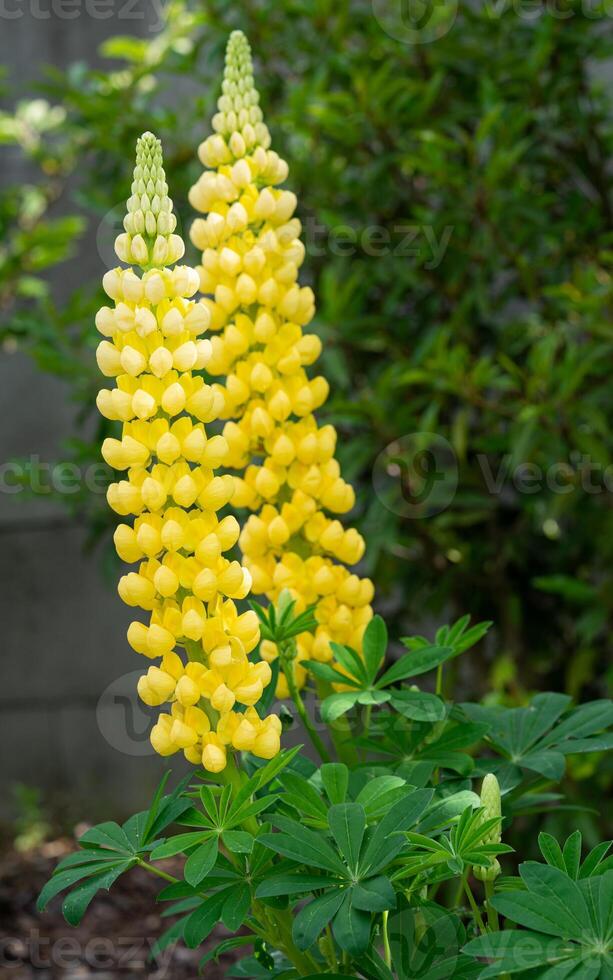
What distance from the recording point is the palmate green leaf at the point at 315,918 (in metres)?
0.95

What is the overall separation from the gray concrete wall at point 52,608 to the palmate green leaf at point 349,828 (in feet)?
10.8

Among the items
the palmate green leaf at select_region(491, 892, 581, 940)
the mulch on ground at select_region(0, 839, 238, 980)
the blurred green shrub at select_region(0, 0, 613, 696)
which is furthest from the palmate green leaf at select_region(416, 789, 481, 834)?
the mulch on ground at select_region(0, 839, 238, 980)

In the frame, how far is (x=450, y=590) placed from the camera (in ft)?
10.1

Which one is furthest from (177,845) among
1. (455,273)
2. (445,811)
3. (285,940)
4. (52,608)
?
(52,608)

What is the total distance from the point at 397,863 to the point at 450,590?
210 cm

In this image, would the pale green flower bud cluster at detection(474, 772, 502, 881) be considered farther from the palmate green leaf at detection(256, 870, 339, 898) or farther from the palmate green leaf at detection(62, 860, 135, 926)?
the palmate green leaf at detection(62, 860, 135, 926)

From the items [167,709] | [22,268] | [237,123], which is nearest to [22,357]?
[22,268]

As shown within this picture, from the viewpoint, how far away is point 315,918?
0.96 metres

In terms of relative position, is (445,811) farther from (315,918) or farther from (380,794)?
(315,918)

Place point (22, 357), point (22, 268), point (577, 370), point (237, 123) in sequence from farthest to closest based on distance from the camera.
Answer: point (22, 357) < point (22, 268) < point (577, 370) < point (237, 123)

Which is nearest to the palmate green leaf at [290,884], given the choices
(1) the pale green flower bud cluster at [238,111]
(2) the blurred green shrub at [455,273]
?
(1) the pale green flower bud cluster at [238,111]

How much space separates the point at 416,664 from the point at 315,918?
1.13ft

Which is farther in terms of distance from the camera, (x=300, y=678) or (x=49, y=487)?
(x=49, y=487)

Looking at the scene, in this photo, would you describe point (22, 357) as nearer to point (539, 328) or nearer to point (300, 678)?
point (539, 328)
